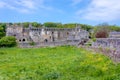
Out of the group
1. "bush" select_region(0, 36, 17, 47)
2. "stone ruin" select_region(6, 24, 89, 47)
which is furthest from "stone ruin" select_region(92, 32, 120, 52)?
"stone ruin" select_region(6, 24, 89, 47)

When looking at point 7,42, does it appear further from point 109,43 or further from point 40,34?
point 109,43

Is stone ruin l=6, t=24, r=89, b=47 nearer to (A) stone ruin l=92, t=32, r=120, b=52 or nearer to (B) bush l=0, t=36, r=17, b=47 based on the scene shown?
(B) bush l=0, t=36, r=17, b=47

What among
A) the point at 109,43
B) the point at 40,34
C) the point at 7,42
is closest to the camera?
the point at 109,43

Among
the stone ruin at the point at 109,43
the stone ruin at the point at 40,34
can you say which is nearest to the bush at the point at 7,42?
the stone ruin at the point at 40,34

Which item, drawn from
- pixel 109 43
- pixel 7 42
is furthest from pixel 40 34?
pixel 109 43

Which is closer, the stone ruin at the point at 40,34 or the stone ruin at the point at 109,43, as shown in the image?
the stone ruin at the point at 109,43

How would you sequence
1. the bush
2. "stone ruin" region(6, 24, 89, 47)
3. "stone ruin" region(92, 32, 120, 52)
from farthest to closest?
1. "stone ruin" region(6, 24, 89, 47)
2. the bush
3. "stone ruin" region(92, 32, 120, 52)

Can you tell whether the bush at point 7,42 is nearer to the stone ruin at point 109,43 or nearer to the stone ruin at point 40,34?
the stone ruin at point 40,34

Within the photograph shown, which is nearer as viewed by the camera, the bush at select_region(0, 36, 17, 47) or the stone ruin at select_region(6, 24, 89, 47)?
the bush at select_region(0, 36, 17, 47)

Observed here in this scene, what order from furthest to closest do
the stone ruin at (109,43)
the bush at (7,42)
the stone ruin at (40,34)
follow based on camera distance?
the stone ruin at (40,34)
the bush at (7,42)
the stone ruin at (109,43)

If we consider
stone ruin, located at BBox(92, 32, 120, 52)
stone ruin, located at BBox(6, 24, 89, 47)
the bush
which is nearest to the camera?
stone ruin, located at BBox(92, 32, 120, 52)

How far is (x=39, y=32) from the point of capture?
274ft

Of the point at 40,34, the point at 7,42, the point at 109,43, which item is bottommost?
the point at 7,42

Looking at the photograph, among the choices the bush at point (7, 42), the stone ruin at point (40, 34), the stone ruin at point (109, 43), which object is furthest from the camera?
the stone ruin at point (40, 34)
